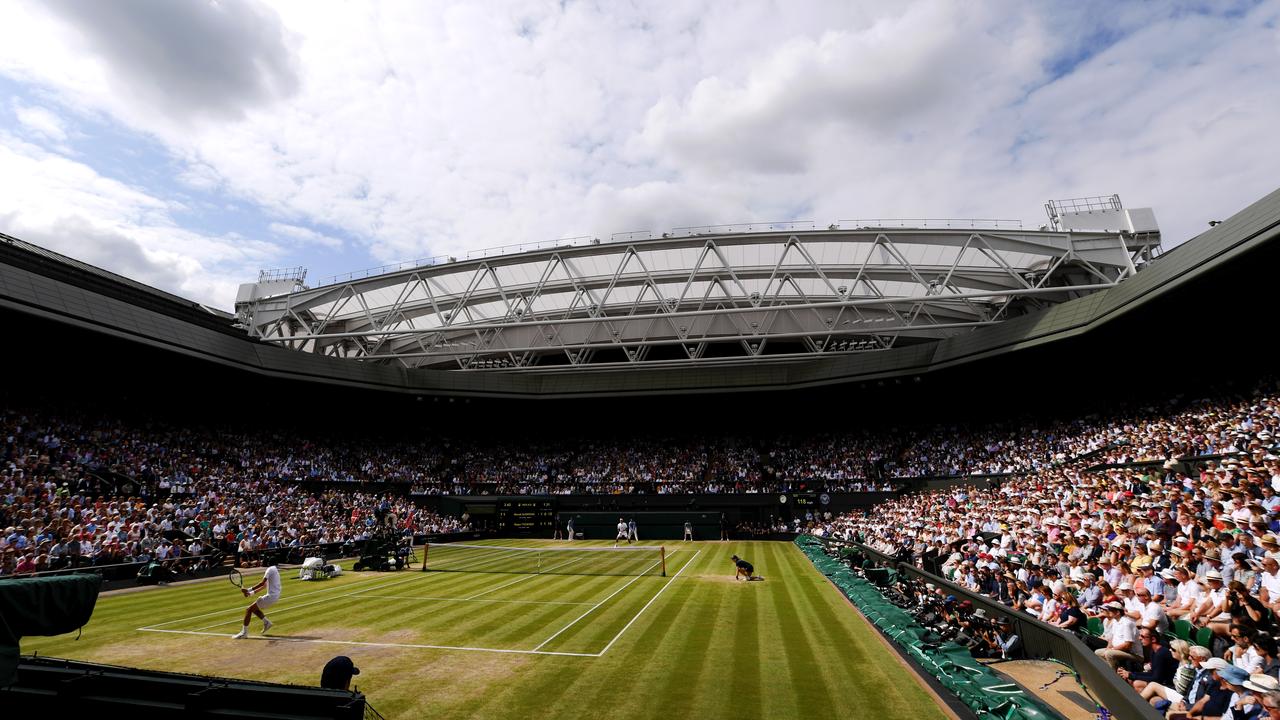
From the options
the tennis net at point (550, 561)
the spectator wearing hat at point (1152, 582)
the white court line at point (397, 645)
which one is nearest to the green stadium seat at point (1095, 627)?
the spectator wearing hat at point (1152, 582)

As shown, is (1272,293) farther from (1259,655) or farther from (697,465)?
(697,465)

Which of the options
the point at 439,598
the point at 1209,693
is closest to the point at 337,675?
the point at 1209,693

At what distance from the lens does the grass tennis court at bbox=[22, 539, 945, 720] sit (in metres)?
9.19

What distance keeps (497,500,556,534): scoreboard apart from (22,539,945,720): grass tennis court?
2347 cm

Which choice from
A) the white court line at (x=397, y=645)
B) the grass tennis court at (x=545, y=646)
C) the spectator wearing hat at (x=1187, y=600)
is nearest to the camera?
the grass tennis court at (x=545, y=646)

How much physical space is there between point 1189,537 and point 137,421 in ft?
160

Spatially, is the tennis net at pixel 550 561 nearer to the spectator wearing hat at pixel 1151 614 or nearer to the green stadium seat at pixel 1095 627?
the green stadium seat at pixel 1095 627

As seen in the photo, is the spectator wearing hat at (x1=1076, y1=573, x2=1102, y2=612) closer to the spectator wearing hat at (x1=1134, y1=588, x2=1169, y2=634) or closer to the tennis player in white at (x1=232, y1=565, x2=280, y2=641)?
the spectator wearing hat at (x1=1134, y1=588, x2=1169, y2=634)

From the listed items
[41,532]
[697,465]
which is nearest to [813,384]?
[697,465]

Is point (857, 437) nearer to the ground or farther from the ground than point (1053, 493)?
farther from the ground

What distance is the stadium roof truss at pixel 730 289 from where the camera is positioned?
3181cm

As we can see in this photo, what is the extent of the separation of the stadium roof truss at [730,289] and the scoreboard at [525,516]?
10.9m

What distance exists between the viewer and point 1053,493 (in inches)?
904

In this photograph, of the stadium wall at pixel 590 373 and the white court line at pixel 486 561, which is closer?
the stadium wall at pixel 590 373
